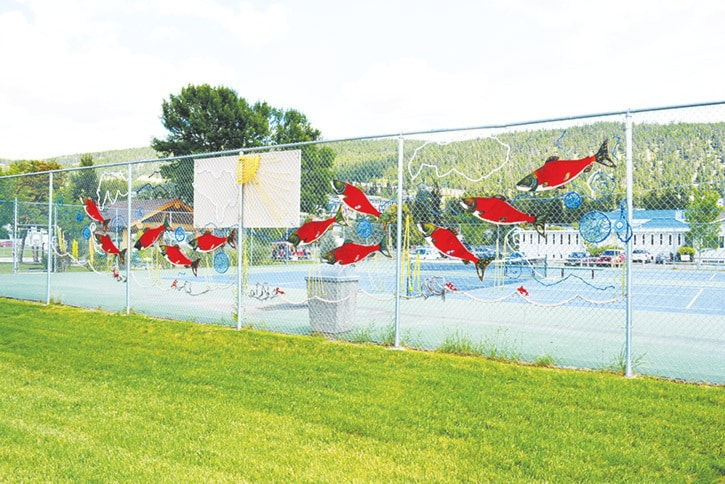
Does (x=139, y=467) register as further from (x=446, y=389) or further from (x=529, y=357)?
(x=529, y=357)

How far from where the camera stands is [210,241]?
1038 cm

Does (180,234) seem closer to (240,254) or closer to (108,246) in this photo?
(240,254)

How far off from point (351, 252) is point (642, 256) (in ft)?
12.4

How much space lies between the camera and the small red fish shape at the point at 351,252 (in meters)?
8.38

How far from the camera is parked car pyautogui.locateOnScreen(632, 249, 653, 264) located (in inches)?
263

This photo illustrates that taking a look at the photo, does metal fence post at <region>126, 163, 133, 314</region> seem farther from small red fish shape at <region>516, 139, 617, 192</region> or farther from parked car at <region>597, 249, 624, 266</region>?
parked car at <region>597, 249, 624, 266</region>

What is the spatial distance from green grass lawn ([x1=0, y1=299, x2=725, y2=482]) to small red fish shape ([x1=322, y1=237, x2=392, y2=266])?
1407 mm

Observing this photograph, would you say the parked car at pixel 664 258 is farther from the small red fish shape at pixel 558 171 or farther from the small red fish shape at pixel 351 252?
the small red fish shape at pixel 351 252

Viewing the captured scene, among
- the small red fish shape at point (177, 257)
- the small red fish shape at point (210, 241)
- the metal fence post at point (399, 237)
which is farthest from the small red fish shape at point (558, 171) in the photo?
the small red fish shape at point (177, 257)

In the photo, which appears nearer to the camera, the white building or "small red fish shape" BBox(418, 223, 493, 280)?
the white building

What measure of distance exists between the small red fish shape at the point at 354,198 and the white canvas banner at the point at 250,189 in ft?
2.47

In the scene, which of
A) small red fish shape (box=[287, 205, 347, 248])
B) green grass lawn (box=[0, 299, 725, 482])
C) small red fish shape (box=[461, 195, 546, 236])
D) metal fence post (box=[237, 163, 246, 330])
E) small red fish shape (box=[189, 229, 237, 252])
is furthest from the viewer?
small red fish shape (box=[189, 229, 237, 252])

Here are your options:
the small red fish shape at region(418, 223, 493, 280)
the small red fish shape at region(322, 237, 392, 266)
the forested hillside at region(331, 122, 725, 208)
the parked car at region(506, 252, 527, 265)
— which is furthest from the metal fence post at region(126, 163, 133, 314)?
the parked car at region(506, 252, 527, 265)

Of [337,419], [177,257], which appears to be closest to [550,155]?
[337,419]
